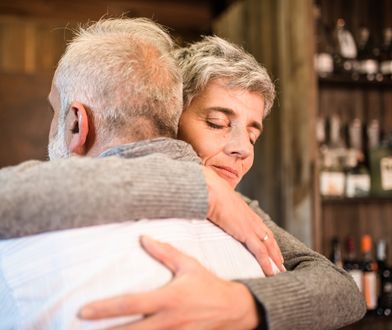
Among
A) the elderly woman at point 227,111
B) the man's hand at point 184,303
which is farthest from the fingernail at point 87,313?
the elderly woman at point 227,111

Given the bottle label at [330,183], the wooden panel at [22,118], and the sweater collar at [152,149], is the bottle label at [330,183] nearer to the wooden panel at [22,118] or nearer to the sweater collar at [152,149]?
the wooden panel at [22,118]

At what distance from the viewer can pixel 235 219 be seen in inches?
39.2

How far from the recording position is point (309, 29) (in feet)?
9.04

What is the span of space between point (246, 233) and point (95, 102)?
1.20 feet

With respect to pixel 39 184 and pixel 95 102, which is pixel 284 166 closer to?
pixel 95 102

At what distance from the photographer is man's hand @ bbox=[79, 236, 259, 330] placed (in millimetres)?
780

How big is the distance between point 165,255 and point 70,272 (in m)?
0.14

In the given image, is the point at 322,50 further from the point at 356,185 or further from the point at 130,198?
the point at 130,198

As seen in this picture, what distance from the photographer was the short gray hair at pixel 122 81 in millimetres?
978

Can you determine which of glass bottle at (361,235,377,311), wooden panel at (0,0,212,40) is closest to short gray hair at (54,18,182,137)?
glass bottle at (361,235,377,311)

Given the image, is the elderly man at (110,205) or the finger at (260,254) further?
the finger at (260,254)

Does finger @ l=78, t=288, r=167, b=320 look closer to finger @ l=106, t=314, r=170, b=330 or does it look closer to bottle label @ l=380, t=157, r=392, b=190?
finger @ l=106, t=314, r=170, b=330

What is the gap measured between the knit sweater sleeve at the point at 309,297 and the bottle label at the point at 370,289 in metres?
1.75

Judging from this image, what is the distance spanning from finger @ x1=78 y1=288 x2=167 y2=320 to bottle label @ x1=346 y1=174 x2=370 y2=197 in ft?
7.74
